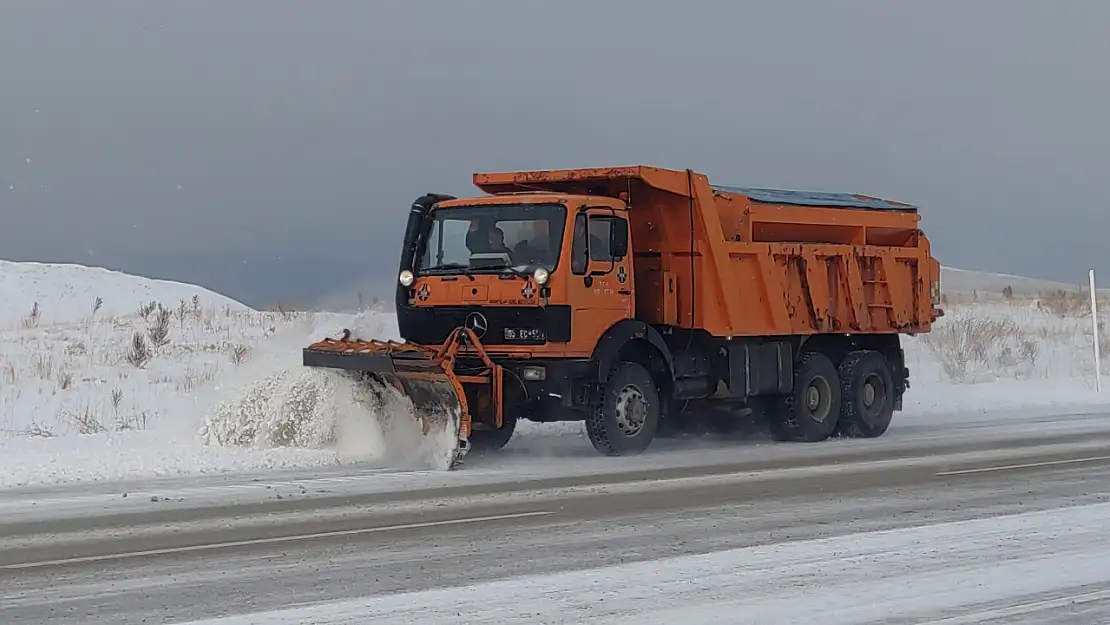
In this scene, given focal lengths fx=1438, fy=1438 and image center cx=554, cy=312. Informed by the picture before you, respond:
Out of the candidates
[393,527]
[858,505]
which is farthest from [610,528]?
[858,505]

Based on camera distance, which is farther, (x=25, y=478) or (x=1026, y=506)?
(x=25, y=478)

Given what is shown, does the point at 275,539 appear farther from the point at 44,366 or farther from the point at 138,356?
the point at 138,356

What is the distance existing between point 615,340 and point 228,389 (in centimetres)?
429

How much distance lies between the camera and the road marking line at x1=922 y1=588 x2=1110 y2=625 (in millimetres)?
7274

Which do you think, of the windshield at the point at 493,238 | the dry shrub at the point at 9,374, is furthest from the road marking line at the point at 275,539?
the dry shrub at the point at 9,374

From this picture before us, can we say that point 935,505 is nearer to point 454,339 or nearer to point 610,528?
point 610,528

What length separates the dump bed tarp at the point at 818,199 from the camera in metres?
16.9

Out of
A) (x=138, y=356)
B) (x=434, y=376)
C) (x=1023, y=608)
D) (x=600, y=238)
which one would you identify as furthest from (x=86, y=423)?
(x=1023, y=608)

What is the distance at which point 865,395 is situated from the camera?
18.2 meters

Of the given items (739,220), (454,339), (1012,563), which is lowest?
(1012,563)

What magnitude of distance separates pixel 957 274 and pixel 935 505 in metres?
99.5

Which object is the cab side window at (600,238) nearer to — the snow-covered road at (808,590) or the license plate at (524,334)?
the license plate at (524,334)

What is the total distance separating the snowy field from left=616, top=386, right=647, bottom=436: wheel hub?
217 centimetres

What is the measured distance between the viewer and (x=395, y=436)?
14875 mm
